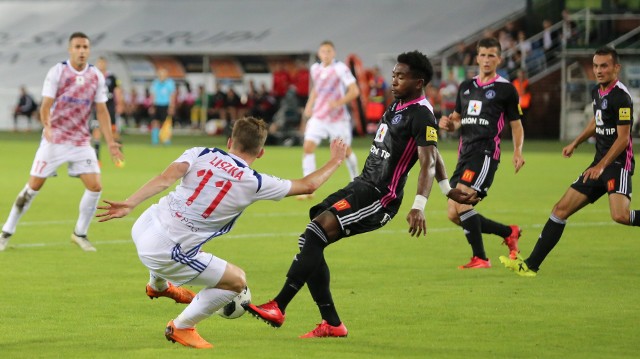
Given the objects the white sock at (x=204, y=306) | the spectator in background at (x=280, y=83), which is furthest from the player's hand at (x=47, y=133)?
the spectator in background at (x=280, y=83)

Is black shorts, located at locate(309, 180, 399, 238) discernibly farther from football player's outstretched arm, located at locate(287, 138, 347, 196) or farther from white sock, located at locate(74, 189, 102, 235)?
white sock, located at locate(74, 189, 102, 235)

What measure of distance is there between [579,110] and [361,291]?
29580 millimetres

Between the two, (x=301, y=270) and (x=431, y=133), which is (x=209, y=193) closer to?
(x=301, y=270)

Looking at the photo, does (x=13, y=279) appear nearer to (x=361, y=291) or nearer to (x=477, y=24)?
(x=361, y=291)

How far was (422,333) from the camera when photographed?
28.1 feet

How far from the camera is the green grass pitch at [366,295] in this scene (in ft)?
26.5

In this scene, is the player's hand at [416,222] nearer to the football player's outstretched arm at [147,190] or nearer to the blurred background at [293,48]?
the football player's outstretched arm at [147,190]

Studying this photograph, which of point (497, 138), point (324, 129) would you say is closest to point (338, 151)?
point (497, 138)

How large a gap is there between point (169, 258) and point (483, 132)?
502 centimetres

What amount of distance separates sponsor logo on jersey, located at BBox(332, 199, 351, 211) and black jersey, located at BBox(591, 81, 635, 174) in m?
3.41

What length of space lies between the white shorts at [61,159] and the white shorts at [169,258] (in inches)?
216

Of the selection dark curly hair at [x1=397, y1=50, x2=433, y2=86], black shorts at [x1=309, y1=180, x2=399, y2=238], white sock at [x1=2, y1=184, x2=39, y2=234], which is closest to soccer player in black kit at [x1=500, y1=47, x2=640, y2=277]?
dark curly hair at [x1=397, y1=50, x2=433, y2=86]

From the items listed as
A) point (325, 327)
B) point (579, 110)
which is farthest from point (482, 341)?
point (579, 110)

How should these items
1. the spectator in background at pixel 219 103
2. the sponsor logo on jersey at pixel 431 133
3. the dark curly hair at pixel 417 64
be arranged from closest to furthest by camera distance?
the sponsor logo on jersey at pixel 431 133 < the dark curly hair at pixel 417 64 < the spectator in background at pixel 219 103
